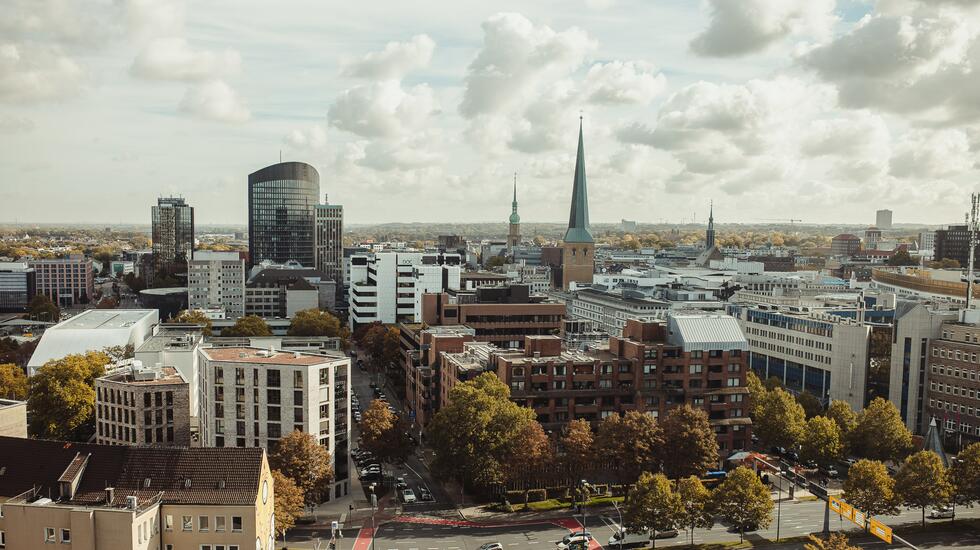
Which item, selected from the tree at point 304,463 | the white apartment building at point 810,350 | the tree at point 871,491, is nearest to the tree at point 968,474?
the tree at point 871,491

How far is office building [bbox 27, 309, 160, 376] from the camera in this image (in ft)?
366

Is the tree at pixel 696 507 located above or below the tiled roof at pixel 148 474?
below

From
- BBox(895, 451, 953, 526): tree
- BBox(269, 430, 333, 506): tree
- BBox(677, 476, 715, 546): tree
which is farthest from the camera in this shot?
BBox(895, 451, 953, 526): tree

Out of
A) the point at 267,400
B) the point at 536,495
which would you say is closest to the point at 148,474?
the point at 267,400

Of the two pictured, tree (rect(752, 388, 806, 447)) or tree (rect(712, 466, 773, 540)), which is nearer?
tree (rect(712, 466, 773, 540))

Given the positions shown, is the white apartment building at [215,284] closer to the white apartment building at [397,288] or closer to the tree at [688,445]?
the white apartment building at [397,288]

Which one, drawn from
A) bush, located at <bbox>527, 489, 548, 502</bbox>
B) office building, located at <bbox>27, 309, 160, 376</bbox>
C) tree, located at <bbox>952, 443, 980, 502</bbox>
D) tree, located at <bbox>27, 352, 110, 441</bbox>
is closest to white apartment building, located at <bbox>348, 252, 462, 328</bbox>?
office building, located at <bbox>27, 309, 160, 376</bbox>

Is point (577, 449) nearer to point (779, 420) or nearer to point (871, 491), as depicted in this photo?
point (871, 491)

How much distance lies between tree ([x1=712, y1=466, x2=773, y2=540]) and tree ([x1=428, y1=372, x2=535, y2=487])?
18954 mm

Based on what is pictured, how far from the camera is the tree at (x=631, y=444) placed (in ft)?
245

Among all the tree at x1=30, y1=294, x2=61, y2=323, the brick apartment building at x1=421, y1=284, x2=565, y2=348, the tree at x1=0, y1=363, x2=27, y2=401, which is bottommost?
the tree at x1=30, y1=294, x2=61, y2=323

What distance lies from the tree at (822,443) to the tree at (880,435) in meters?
3.66

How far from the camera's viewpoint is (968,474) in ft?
234

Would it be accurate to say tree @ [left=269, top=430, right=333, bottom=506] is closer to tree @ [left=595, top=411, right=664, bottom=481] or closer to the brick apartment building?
tree @ [left=595, top=411, right=664, bottom=481]
